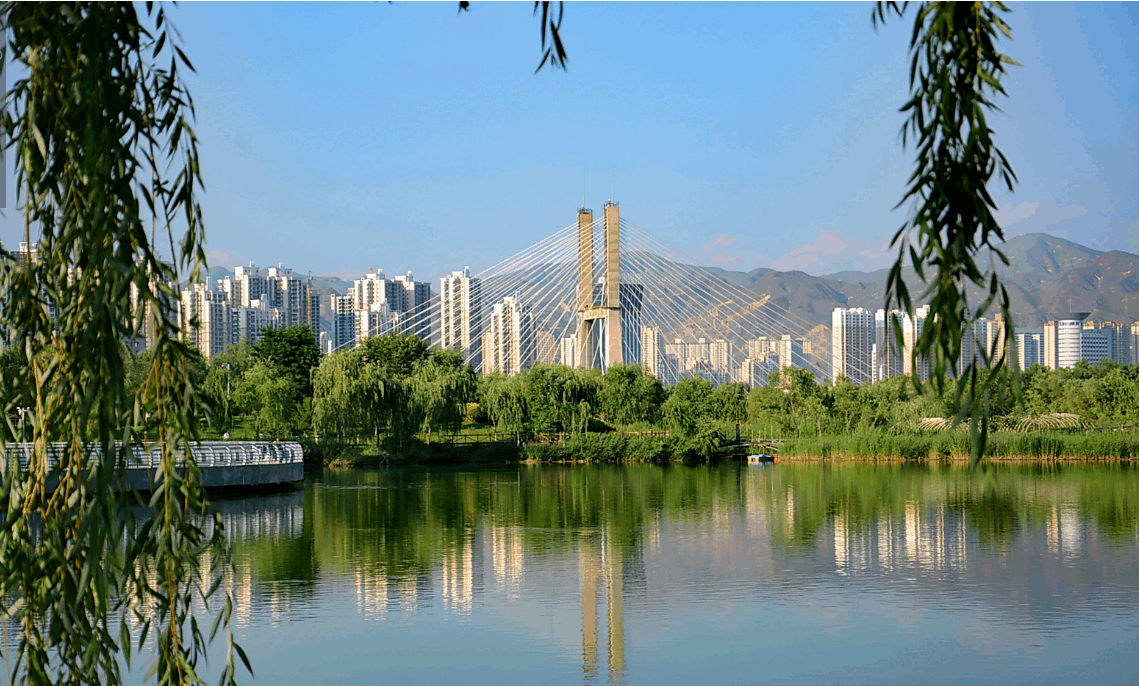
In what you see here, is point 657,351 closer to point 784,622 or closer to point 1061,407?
point 1061,407

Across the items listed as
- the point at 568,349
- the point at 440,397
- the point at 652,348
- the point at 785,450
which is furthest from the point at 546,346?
the point at 785,450

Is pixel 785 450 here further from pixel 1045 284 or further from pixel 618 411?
pixel 1045 284

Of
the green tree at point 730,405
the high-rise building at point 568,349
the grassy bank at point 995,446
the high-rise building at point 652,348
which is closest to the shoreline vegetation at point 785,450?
the grassy bank at point 995,446

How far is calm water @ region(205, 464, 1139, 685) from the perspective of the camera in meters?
7.50

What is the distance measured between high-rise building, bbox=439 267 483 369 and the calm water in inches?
1224

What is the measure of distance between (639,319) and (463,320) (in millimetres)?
19552

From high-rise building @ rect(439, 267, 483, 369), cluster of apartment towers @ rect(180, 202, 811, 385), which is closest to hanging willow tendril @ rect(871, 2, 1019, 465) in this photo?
cluster of apartment towers @ rect(180, 202, 811, 385)

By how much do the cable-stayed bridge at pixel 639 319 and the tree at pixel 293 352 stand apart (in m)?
5.54

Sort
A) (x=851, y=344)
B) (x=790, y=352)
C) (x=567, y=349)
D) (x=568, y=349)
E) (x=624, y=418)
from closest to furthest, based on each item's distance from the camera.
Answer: (x=624, y=418) < (x=790, y=352) < (x=568, y=349) < (x=567, y=349) < (x=851, y=344)

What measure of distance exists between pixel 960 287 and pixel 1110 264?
115 meters

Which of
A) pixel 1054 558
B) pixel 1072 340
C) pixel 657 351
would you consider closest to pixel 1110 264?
pixel 1072 340

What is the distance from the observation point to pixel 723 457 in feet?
105

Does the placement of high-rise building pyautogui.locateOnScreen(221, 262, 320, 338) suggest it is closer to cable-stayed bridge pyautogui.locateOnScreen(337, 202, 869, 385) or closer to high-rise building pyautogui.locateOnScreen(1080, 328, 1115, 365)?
cable-stayed bridge pyautogui.locateOnScreen(337, 202, 869, 385)

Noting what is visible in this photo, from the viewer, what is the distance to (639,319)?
43125 mm
